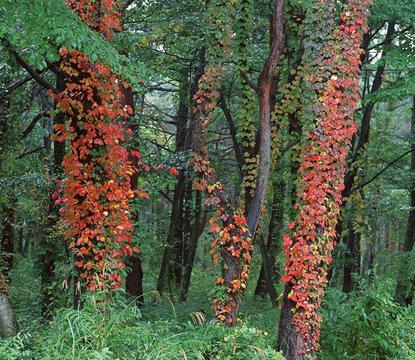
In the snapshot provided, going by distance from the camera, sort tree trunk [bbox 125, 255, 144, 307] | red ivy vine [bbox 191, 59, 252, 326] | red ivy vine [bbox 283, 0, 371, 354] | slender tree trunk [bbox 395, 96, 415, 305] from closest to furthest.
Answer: red ivy vine [bbox 283, 0, 371, 354] → red ivy vine [bbox 191, 59, 252, 326] → tree trunk [bbox 125, 255, 144, 307] → slender tree trunk [bbox 395, 96, 415, 305]

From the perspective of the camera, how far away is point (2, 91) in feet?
31.9

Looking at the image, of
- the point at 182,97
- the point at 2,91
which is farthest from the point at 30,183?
the point at 182,97

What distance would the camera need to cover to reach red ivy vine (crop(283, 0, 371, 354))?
6.46m

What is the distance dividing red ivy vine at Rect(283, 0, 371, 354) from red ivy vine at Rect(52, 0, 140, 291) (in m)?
2.53

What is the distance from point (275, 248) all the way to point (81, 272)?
827 centimetres

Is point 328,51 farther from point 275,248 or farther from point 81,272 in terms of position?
point 275,248

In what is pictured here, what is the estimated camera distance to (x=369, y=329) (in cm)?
656

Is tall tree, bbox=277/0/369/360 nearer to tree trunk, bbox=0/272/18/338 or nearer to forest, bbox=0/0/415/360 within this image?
forest, bbox=0/0/415/360

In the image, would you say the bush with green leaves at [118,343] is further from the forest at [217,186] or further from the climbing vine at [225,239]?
the climbing vine at [225,239]

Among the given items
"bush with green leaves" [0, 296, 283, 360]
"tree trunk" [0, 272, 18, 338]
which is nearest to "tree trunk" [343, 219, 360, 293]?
"bush with green leaves" [0, 296, 283, 360]

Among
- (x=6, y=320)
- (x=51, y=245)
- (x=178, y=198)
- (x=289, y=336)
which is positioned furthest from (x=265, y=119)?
(x=178, y=198)

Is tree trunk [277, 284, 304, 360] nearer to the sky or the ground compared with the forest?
nearer to the ground

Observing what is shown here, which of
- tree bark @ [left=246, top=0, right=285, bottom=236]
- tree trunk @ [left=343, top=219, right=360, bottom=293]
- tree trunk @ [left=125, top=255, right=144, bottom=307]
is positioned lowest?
tree trunk @ [left=125, top=255, right=144, bottom=307]

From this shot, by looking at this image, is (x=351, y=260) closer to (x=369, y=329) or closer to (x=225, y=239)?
(x=369, y=329)
